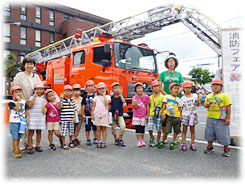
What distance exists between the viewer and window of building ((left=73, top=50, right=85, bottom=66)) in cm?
730

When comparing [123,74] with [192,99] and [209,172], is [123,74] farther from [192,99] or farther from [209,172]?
[209,172]

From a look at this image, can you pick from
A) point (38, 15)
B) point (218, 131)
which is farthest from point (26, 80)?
point (38, 15)

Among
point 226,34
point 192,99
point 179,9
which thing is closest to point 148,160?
point 192,99

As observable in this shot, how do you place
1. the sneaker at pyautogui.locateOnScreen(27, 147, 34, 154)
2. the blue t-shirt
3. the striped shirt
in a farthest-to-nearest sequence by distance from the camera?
the blue t-shirt
the striped shirt
the sneaker at pyautogui.locateOnScreen(27, 147, 34, 154)

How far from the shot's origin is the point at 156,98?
14.6 ft

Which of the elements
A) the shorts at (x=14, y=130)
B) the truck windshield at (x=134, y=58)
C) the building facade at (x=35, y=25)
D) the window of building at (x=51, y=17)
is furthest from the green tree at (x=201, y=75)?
the shorts at (x=14, y=130)

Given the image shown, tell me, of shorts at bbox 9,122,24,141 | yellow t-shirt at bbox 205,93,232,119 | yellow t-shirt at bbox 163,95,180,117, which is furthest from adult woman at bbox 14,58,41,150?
yellow t-shirt at bbox 205,93,232,119

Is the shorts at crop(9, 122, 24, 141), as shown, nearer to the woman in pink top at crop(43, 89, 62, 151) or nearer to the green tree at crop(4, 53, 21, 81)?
the woman in pink top at crop(43, 89, 62, 151)

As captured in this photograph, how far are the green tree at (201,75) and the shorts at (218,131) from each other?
29351 mm

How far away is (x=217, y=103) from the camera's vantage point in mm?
3797

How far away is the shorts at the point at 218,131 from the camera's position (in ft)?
12.2

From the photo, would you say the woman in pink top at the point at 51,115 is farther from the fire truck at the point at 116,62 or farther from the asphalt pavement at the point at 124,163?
the fire truck at the point at 116,62

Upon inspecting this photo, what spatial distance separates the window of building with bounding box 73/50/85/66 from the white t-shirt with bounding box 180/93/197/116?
13.9 feet

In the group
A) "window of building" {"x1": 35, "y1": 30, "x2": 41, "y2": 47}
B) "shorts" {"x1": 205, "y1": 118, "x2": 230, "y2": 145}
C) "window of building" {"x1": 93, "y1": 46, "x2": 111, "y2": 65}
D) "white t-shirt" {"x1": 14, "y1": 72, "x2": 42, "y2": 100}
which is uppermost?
"window of building" {"x1": 35, "y1": 30, "x2": 41, "y2": 47}
